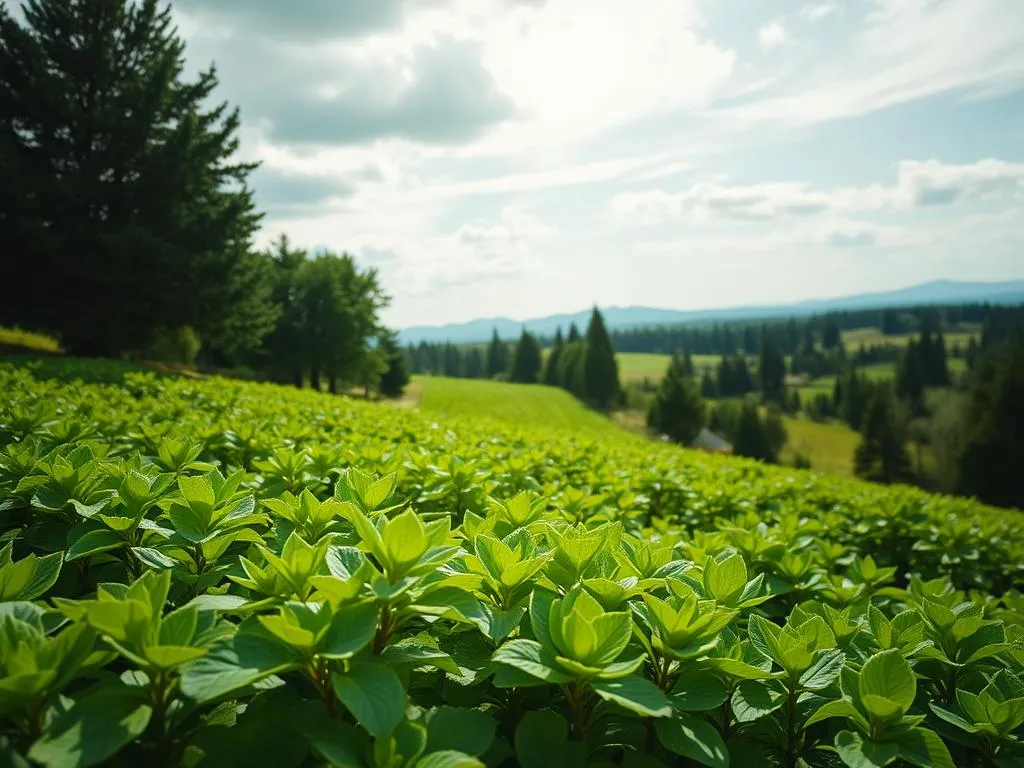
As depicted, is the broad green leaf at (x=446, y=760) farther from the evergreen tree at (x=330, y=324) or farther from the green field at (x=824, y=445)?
the green field at (x=824, y=445)

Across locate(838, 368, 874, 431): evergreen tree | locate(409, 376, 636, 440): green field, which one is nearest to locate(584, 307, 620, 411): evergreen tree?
locate(409, 376, 636, 440): green field

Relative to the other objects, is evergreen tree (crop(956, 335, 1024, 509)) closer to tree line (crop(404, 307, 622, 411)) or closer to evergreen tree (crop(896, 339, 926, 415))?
tree line (crop(404, 307, 622, 411))

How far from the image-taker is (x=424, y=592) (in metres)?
1.55

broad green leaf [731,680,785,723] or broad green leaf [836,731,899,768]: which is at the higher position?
broad green leaf [731,680,785,723]

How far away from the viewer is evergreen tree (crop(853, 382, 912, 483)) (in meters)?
65.9

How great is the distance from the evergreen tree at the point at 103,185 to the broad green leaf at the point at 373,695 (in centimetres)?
2380

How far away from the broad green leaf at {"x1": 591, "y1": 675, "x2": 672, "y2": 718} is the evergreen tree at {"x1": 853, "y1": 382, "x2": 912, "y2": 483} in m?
77.4

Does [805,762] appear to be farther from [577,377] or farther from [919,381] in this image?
[919,381]

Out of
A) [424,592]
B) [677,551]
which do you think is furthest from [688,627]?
[677,551]

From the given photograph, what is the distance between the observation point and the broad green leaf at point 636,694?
1.26 m

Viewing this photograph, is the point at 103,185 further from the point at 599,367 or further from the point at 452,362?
the point at 452,362

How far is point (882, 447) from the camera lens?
66.1 meters

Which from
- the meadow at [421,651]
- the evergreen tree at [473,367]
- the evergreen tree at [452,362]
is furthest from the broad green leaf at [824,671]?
the evergreen tree at [452,362]

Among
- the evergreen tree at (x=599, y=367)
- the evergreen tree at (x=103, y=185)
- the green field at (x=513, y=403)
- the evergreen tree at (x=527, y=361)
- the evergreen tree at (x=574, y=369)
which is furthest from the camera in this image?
the evergreen tree at (x=527, y=361)
